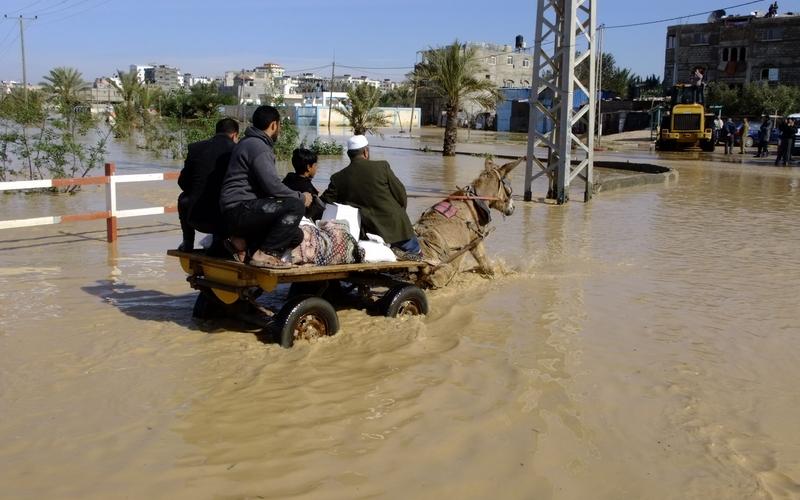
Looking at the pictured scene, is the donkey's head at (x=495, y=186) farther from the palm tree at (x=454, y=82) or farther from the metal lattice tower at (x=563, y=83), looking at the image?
the palm tree at (x=454, y=82)

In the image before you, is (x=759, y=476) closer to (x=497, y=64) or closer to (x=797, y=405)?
(x=797, y=405)

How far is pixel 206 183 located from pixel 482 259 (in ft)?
11.4

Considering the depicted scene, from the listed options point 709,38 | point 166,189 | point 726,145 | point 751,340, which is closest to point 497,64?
point 709,38

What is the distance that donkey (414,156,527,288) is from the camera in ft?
26.9

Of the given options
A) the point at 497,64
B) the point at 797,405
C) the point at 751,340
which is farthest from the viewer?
the point at 497,64

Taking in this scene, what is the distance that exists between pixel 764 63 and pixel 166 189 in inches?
2296

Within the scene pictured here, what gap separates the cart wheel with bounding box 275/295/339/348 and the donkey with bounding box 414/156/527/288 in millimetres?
1581

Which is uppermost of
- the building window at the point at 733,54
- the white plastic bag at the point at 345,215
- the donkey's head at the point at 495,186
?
the building window at the point at 733,54

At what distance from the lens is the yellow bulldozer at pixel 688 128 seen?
1626 inches

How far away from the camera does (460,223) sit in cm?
845

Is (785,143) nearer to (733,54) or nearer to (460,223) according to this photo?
(460,223)

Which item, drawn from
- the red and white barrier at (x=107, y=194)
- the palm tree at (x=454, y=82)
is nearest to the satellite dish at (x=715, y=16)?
the palm tree at (x=454, y=82)

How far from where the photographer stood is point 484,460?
4480mm

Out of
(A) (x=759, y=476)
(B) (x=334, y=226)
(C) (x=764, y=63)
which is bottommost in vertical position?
(A) (x=759, y=476)
